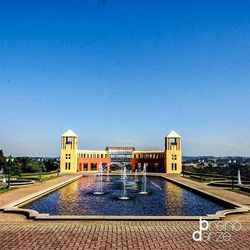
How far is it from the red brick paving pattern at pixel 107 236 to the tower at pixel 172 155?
4496 centimetres

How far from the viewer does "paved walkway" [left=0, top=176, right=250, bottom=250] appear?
383 inches

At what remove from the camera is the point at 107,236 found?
10.8 meters

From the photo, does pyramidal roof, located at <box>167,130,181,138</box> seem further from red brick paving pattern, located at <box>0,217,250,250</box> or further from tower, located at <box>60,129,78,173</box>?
red brick paving pattern, located at <box>0,217,250,250</box>

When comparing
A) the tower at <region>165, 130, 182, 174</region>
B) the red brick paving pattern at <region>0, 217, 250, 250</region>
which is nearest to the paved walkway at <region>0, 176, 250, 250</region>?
the red brick paving pattern at <region>0, 217, 250, 250</region>

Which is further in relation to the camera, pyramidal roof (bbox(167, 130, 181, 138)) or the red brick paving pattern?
pyramidal roof (bbox(167, 130, 181, 138))

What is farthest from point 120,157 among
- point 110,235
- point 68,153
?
point 110,235

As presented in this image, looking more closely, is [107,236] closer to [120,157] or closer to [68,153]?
[68,153]

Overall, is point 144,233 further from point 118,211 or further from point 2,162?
point 2,162

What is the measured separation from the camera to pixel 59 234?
1105 cm

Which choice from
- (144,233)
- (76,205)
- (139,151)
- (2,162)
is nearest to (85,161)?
(139,151)

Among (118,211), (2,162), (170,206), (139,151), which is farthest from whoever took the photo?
(139,151)

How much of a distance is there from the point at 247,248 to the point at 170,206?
9513 millimetres

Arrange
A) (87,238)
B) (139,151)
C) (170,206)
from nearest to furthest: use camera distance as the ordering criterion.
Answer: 1. (87,238)
2. (170,206)
3. (139,151)

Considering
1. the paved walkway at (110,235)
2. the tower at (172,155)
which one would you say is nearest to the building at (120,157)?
the tower at (172,155)
